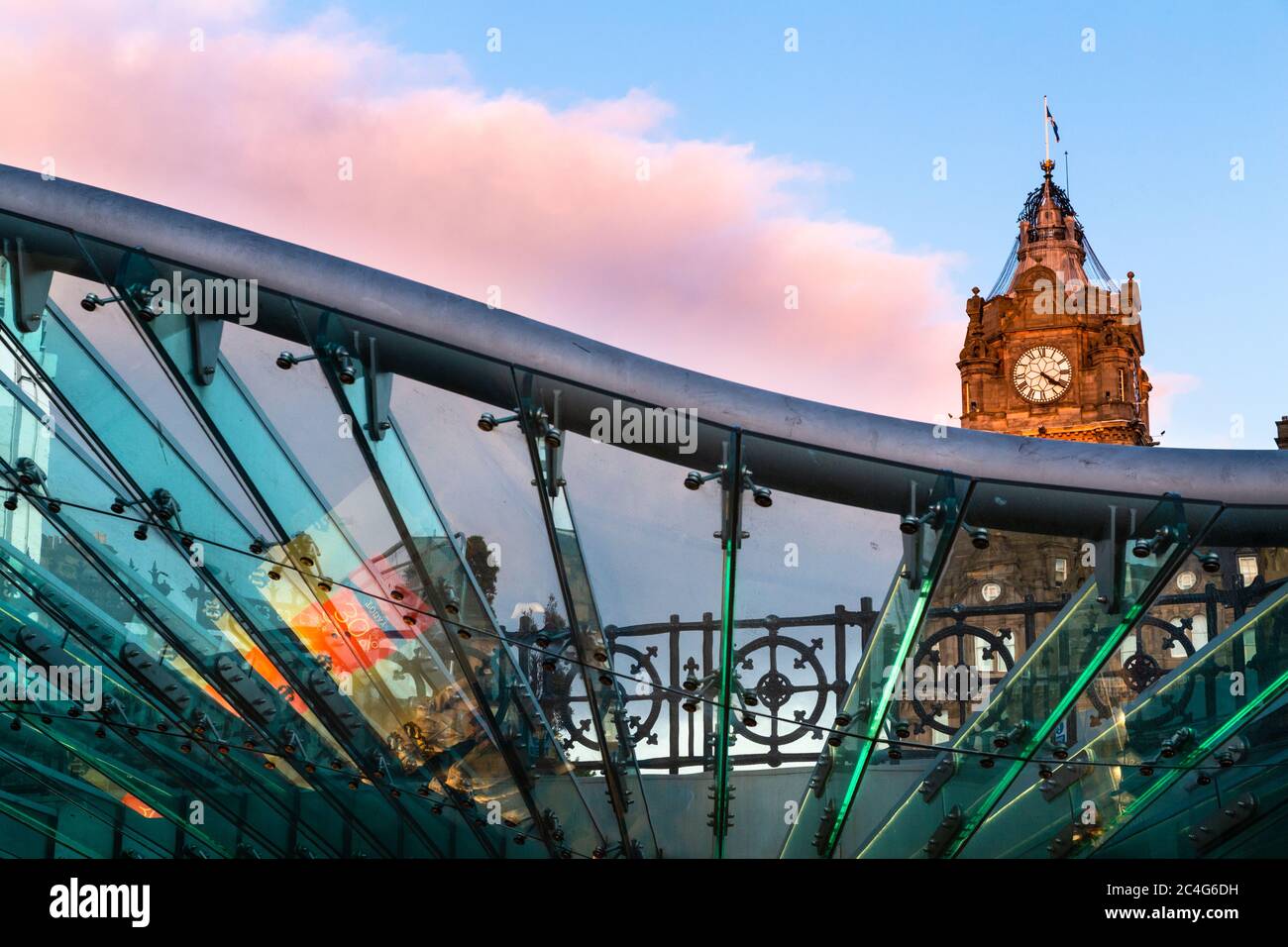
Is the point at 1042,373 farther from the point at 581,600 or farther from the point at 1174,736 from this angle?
the point at 581,600

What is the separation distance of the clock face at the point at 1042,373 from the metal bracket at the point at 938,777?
214 ft

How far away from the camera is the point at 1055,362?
73.9 m

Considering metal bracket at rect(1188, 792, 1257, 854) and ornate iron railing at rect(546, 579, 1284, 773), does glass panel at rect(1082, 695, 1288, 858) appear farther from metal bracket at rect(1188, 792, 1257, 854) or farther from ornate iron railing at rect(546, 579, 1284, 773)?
ornate iron railing at rect(546, 579, 1284, 773)

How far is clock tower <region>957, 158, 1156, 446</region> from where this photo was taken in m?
71.4

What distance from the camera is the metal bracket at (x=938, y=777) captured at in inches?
373

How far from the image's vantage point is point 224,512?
372 inches

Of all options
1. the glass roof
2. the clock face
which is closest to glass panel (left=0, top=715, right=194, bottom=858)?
the glass roof

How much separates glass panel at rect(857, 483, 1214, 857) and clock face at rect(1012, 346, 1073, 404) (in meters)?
65.2

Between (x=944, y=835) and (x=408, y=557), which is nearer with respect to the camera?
(x=408, y=557)

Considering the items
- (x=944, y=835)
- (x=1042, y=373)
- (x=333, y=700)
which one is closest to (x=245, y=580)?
(x=333, y=700)

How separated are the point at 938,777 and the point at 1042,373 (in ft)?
219
